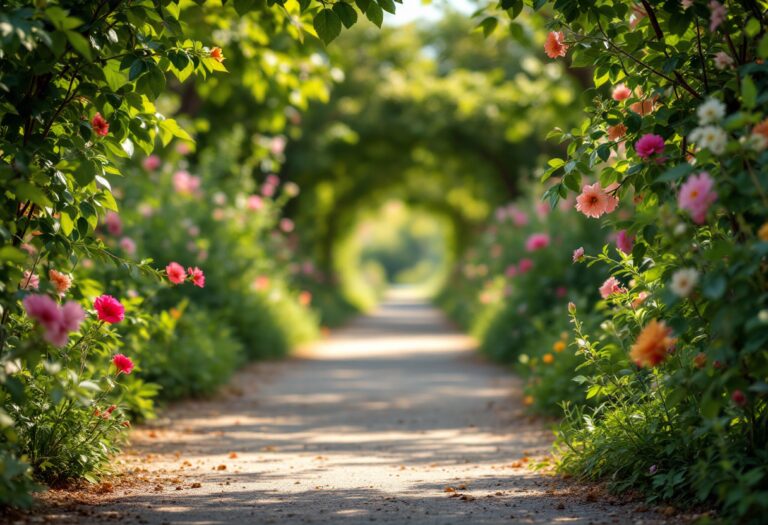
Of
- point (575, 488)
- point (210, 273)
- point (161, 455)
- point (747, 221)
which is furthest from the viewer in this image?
point (210, 273)

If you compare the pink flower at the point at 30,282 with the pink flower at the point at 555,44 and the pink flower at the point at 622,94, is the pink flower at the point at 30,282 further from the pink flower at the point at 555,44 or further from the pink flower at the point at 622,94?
the pink flower at the point at 622,94

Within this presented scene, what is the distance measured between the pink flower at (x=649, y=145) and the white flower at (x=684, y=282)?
705 millimetres

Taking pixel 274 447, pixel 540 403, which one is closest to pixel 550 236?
pixel 540 403

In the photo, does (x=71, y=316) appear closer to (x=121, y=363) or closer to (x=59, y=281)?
(x=59, y=281)

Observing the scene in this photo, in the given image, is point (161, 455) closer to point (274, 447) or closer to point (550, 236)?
point (274, 447)

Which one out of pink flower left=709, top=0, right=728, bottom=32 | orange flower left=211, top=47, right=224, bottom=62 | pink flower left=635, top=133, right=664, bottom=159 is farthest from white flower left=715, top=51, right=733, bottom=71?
orange flower left=211, top=47, right=224, bottom=62

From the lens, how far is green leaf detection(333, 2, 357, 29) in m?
4.27

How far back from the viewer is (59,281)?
4.21 metres

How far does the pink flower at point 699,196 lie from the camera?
3.19 metres

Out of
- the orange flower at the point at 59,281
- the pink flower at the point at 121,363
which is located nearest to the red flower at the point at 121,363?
the pink flower at the point at 121,363

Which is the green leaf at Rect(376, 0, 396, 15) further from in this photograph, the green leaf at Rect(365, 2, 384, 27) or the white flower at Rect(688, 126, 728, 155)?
the white flower at Rect(688, 126, 728, 155)

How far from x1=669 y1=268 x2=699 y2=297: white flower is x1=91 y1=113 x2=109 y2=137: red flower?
271cm

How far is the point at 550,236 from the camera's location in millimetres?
11141

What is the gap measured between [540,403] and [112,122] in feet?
14.6
